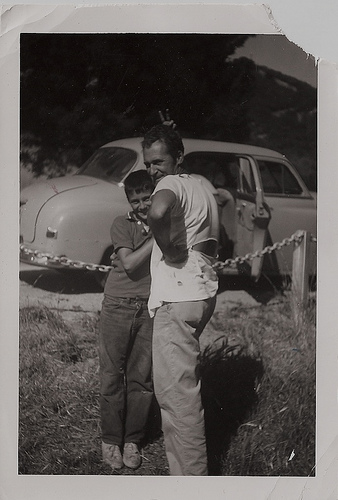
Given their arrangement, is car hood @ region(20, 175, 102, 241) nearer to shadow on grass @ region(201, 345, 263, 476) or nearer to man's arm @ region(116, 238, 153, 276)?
man's arm @ region(116, 238, 153, 276)

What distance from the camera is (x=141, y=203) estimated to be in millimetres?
1881

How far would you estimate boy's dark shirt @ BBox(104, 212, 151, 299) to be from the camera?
187 cm

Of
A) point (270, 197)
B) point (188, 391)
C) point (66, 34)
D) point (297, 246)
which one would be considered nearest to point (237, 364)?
point (188, 391)

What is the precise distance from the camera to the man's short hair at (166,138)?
1.89m

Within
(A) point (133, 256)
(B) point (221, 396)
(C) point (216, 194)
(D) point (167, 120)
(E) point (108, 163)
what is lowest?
(B) point (221, 396)

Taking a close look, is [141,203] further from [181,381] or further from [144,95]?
[181,381]

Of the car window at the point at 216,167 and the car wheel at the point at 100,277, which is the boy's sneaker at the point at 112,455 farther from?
the car window at the point at 216,167

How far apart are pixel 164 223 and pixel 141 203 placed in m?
0.13

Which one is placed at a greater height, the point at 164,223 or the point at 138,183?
the point at 138,183

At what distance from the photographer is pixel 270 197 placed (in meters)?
1.96

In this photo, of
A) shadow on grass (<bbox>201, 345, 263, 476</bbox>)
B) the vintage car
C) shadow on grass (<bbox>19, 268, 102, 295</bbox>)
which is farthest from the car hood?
shadow on grass (<bbox>201, 345, 263, 476</bbox>)

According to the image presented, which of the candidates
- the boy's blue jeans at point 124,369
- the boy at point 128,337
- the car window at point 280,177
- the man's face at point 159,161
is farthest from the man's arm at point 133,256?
the car window at point 280,177

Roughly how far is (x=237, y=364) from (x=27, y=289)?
0.77 meters

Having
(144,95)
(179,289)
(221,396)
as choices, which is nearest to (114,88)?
(144,95)
